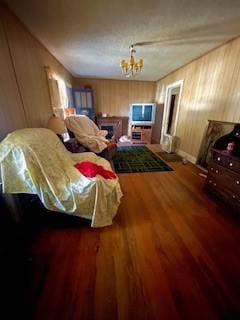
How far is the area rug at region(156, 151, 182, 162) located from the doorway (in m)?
0.70

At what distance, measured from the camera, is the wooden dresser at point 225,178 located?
1857 millimetres

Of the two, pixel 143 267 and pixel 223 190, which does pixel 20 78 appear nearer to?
pixel 143 267

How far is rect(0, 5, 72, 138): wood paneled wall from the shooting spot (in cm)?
161

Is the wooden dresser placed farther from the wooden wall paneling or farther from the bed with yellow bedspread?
the wooden wall paneling

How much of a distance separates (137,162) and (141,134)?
223 centimetres

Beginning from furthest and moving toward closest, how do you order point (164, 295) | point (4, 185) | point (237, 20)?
point (237, 20), point (4, 185), point (164, 295)

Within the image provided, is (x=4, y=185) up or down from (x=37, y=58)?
down

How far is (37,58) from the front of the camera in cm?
242

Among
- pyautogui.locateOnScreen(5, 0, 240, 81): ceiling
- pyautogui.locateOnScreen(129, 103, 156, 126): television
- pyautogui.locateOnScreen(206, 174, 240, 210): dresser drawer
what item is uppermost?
pyautogui.locateOnScreen(5, 0, 240, 81): ceiling

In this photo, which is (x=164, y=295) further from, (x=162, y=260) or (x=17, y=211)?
(x=17, y=211)

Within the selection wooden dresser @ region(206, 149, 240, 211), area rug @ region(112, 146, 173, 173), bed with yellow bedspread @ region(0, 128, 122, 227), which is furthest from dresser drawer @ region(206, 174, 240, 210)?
bed with yellow bedspread @ region(0, 128, 122, 227)

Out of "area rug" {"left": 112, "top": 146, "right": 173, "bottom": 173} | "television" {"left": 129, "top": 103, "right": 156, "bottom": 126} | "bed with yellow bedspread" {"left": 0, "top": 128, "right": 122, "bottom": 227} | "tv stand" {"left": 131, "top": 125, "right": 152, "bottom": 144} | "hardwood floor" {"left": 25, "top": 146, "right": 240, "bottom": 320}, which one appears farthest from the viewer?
→ "tv stand" {"left": 131, "top": 125, "right": 152, "bottom": 144}

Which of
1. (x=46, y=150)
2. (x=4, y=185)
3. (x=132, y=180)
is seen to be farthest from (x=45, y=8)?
(x=132, y=180)

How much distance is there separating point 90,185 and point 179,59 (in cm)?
366
